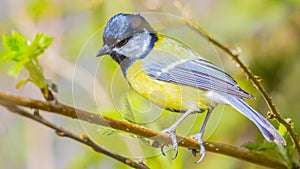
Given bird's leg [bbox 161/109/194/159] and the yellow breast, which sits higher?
the yellow breast

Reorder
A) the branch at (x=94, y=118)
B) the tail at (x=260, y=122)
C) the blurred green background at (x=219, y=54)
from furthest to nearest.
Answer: the blurred green background at (x=219, y=54) < the tail at (x=260, y=122) < the branch at (x=94, y=118)

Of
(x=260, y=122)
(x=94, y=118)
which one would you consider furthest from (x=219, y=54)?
(x=94, y=118)

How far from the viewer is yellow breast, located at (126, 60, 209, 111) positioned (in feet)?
1.61

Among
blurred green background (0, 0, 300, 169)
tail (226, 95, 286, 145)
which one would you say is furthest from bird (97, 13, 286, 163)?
blurred green background (0, 0, 300, 169)

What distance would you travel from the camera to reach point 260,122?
0.52 metres

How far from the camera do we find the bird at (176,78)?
0.49 meters

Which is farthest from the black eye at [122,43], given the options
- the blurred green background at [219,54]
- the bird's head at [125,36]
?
the blurred green background at [219,54]

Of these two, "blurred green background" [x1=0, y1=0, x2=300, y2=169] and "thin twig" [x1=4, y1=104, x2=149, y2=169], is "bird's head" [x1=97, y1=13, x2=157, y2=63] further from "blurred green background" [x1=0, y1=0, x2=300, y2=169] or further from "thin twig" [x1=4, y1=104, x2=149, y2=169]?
"blurred green background" [x1=0, y1=0, x2=300, y2=169]

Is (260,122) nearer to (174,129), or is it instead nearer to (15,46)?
(174,129)

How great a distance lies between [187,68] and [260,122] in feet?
0.28

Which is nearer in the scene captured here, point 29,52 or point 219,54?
point 29,52

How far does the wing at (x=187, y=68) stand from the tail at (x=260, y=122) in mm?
14

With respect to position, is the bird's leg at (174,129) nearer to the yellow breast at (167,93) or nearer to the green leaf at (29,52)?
the yellow breast at (167,93)

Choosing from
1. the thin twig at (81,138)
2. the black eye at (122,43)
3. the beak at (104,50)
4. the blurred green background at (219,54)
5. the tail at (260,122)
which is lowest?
the blurred green background at (219,54)
